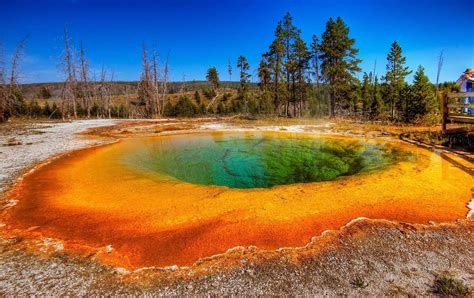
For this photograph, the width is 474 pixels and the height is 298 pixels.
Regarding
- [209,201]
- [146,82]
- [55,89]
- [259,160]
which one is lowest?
[209,201]

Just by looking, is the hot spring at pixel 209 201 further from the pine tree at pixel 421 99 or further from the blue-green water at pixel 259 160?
the pine tree at pixel 421 99

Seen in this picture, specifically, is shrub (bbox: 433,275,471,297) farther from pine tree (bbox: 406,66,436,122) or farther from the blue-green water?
pine tree (bbox: 406,66,436,122)

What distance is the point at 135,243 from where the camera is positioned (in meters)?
3.87

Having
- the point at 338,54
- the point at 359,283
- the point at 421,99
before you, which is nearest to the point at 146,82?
the point at 338,54

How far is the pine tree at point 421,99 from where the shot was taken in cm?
1955

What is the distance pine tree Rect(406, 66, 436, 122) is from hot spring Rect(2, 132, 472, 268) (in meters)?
12.3

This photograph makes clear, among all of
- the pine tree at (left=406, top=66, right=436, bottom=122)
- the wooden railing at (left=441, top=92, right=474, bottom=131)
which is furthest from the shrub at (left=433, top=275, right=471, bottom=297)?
the pine tree at (left=406, top=66, right=436, bottom=122)

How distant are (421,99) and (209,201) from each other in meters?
21.0

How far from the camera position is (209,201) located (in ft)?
17.7

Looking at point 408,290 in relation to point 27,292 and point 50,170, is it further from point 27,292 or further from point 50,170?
point 50,170

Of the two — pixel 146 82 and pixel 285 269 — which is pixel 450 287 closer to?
pixel 285 269

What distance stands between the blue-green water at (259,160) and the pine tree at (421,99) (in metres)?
10.5

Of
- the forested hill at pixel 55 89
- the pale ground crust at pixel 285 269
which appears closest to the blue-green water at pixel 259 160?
the pale ground crust at pixel 285 269

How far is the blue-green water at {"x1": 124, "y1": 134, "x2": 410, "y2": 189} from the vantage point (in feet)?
26.5
